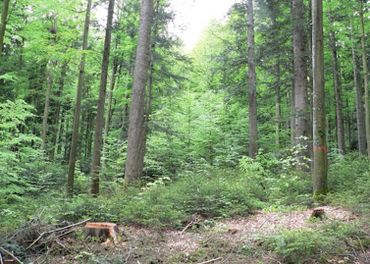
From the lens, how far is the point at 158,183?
1144cm

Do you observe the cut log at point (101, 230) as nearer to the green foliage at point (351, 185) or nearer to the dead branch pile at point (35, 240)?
the dead branch pile at point (35, 240)

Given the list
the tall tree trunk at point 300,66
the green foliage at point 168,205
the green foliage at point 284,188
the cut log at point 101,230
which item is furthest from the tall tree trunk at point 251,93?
the cut log at point 101,230

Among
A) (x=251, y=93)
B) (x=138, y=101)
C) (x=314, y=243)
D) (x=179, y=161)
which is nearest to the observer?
(x=314, y=243)

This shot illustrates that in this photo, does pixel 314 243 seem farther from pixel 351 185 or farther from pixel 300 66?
pixel 300 66

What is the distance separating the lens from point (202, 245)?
5980 mm

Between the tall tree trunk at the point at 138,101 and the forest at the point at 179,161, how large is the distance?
36mm

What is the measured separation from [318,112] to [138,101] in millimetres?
5934

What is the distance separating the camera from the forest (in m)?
5.93

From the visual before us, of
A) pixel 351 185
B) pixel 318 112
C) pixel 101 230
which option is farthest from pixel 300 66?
pixel 101 230

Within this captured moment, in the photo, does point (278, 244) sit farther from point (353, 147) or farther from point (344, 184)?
point (353, 147)

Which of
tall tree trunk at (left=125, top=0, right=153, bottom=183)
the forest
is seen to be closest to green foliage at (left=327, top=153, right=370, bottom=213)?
the forest

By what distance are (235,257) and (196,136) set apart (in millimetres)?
13315

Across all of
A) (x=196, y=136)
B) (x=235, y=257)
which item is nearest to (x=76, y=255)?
(x=235, y=257)

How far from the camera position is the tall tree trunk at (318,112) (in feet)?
28.9
